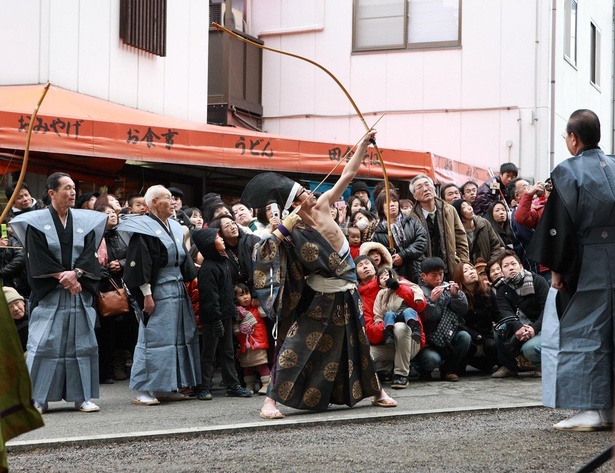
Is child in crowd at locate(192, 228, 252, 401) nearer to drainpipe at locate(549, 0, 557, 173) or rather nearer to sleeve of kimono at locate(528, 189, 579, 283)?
sleeve of kimono at locate(528, 189, 579, 283)

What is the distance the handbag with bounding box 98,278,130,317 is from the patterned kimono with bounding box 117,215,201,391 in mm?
862

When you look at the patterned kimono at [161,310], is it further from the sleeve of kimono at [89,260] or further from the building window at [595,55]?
the building window at [595,55]

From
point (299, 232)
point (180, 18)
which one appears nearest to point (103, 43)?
point (180, 18)

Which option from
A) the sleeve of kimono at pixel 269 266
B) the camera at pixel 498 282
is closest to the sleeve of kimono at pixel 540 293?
the camera at pixel 498 282

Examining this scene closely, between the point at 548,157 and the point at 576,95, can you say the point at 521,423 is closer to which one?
the point at 548,157

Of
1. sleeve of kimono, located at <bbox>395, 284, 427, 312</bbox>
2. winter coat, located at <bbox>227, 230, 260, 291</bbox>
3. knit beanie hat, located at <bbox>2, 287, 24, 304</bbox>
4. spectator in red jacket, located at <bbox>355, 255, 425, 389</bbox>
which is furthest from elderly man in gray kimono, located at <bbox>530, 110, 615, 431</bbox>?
knit beanie hat, located at <bbox>2, 287, 24, 304</bbox>

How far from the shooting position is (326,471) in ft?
17.2

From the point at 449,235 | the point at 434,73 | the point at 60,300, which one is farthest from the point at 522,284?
the point at 434,73

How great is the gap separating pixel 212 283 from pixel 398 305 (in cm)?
168

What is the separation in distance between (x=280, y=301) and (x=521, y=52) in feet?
39.8

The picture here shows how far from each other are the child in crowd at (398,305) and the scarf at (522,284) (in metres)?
0.86

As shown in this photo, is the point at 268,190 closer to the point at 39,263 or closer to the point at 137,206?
the point at 39,263

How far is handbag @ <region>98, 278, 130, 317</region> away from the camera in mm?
9250

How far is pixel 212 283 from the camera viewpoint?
874 cm
